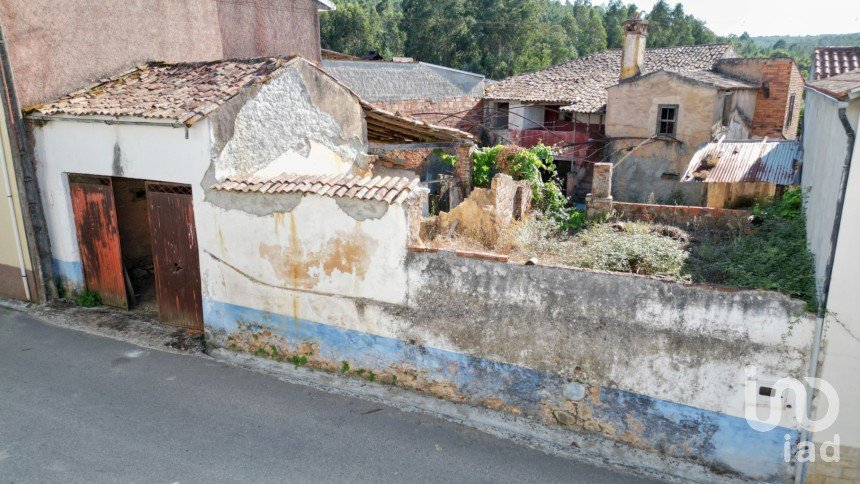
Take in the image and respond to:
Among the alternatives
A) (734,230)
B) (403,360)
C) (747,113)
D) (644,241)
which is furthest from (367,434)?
(747,113)

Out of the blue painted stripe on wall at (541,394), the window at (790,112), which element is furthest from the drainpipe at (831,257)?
the window at (790,112)

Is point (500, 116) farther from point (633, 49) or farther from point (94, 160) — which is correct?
point (94, 160)

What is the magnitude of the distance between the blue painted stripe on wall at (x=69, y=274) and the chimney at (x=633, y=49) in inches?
745

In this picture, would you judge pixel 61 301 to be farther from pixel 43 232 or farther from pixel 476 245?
pixel 476 245


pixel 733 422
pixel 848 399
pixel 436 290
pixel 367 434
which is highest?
pixel 436 290

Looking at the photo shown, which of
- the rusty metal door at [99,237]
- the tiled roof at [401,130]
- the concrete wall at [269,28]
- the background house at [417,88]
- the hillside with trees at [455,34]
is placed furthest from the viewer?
the hillside with trees at [455,34]

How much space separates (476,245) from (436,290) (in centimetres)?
345

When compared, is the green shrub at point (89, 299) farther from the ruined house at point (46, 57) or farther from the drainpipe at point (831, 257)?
the drainpipe at point (831, 257)

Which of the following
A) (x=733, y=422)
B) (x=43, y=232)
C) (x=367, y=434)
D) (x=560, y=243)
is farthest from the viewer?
(x=43, y=232)

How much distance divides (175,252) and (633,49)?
61.5 feet

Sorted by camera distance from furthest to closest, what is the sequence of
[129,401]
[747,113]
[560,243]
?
[747,113] → [560,243] → [129,401]

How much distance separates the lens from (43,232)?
10672 mm

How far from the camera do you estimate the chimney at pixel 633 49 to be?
72.6 feet

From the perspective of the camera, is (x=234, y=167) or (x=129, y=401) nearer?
(x=129, y=401)
